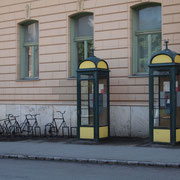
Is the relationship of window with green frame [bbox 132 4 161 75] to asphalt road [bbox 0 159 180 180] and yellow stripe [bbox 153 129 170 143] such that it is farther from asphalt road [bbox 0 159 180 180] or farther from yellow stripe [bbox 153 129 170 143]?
asphalt road [bbox 0 159 180 180]

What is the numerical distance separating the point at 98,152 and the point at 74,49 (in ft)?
21.1

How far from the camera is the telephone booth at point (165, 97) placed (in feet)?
41.4

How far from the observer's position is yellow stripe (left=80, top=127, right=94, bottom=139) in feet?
46.6

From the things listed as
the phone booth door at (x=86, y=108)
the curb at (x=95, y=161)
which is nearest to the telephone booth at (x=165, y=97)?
the phone booth door at (x=86, y=108)

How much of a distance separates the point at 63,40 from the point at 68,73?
1.45 metres

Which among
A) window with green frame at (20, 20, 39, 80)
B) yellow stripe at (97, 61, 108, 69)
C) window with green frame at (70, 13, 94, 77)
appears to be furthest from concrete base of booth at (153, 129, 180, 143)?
window with green frame at (20, 20, 39, 80)

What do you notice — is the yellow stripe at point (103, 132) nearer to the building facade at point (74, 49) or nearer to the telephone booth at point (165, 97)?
the building facade at point (74, 49)

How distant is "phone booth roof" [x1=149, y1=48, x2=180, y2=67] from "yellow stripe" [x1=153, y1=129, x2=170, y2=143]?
214 cm

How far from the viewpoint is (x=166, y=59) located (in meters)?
12.7

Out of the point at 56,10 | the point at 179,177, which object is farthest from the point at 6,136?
the point at 179,177

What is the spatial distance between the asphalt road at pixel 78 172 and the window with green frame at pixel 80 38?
7.22 metres

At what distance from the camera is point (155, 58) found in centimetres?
1285

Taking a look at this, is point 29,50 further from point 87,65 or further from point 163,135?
point 163,135

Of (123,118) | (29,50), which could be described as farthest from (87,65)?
(29,50)
